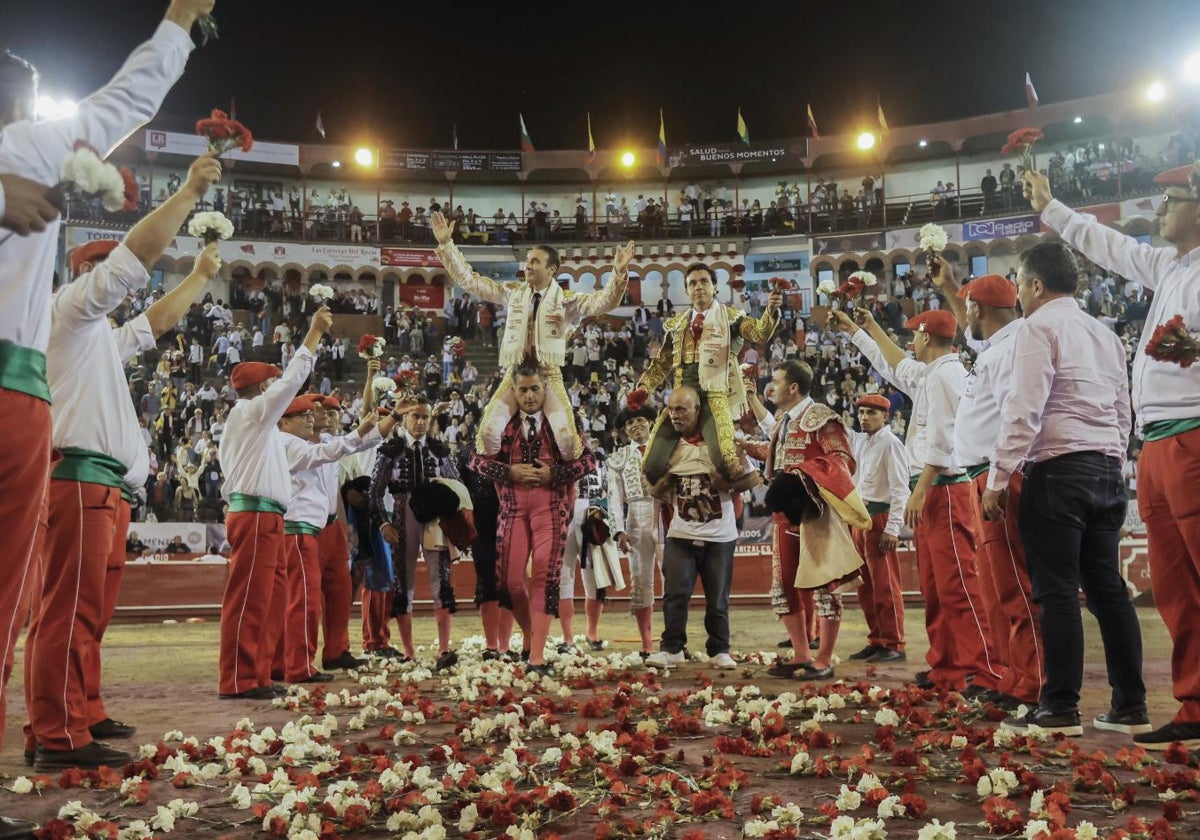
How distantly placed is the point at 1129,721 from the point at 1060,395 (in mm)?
1442

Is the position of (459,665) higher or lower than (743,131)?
lower

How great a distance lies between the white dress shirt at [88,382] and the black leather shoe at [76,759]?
1182mm

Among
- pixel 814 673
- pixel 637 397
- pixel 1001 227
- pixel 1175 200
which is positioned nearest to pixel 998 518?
pixel 1175 200

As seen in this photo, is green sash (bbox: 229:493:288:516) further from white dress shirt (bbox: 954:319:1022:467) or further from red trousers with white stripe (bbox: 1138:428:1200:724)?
red trousers with white stripe (bbox: 1138:428:1200:724)

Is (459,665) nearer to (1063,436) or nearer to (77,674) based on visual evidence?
(77,674)

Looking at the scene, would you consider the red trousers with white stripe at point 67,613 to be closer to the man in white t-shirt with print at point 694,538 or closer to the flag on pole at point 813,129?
the man in white t-shirt with print at point 694,538

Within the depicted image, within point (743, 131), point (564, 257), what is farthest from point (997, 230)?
point (564, 257)

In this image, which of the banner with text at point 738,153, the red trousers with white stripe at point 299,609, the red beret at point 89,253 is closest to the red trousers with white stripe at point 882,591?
the red trousers with white stripe at point 299,609

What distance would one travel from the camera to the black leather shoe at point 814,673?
6.03 m

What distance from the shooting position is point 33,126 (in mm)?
2645

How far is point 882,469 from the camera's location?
8234 mm

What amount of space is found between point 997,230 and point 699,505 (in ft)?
101

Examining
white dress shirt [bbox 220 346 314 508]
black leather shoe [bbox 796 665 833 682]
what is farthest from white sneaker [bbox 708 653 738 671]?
white dress shirt [bbox 220 346 314 508]

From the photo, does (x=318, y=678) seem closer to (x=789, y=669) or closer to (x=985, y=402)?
(x=789, y=669)
